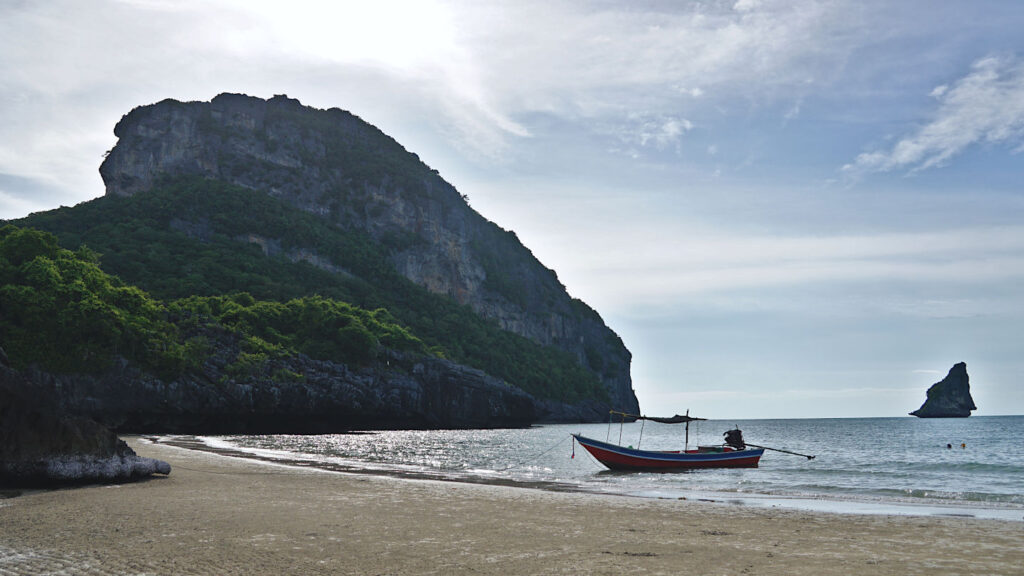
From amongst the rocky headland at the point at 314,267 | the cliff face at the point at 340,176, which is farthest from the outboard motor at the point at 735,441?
the cliff face at the point at 340,176

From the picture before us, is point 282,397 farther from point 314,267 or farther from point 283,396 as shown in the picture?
point 314,267

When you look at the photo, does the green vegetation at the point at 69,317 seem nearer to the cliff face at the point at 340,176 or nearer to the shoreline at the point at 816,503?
the shoreline at the point at 816,503

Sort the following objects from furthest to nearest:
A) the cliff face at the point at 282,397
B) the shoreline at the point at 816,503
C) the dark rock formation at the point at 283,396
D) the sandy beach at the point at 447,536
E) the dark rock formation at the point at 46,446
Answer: the dark rock formation at the point at 283,396
the cliff face at the point at 282,397
the shoreline at the point at 816,503
the dark rock formation at the point at 46,446
the sandy beach at the point at 447,536

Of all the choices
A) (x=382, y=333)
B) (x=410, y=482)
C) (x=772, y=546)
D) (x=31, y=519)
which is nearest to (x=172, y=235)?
(x=382, y=333)

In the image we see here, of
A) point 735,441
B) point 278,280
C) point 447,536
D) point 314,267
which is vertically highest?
point 314,267

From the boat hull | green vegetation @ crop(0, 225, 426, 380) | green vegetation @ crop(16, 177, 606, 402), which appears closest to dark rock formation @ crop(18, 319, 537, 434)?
green vegetation @ crop(0, 225, 426, 380)

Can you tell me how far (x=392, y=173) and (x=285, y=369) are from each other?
103 m

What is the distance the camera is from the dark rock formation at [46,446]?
1595cm

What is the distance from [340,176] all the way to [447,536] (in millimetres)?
161306

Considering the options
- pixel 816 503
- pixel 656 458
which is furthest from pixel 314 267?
pixel 816 503

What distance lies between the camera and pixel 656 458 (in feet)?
117

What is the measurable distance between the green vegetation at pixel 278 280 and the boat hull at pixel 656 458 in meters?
49.9

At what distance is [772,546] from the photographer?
12.1 meters

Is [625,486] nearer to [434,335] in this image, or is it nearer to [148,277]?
[148,277]
